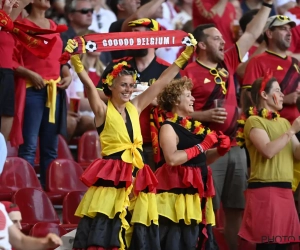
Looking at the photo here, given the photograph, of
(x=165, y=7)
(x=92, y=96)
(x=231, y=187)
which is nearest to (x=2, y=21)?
(x=92, y=96)

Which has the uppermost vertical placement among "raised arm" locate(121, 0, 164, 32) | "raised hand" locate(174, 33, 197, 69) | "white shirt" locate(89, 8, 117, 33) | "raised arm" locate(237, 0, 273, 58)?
"white shirt" locate(89, 8, 117, 33)

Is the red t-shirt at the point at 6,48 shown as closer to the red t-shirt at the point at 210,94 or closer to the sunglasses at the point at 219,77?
the red t-shirt at the point at 210,94

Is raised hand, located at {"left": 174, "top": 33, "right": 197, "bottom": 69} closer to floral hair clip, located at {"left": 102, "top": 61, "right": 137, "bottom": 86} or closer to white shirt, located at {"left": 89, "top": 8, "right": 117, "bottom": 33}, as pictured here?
floral hair clip, located at {"left": 102, "top": 61, "right": 137, "bottom": 86}

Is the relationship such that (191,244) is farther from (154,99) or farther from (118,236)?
(154,99)

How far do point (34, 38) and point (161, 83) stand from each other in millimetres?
1471

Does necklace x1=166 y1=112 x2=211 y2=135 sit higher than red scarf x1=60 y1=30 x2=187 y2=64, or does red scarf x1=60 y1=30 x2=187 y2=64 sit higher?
red scarf x1=60 y1=30 x2=187 y2=64

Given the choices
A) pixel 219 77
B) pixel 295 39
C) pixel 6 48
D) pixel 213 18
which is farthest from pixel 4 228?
pixel 213 18

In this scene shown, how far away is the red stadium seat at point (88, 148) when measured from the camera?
31.4ft

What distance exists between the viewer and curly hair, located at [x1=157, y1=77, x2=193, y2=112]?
24.0 feet

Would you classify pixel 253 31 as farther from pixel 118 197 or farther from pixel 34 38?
pixel 118 197

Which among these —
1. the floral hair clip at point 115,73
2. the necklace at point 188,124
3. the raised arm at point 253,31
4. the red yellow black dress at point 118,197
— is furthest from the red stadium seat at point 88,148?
the red yellow black dress at point 118,197

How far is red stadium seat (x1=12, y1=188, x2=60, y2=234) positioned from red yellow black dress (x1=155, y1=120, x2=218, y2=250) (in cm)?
107

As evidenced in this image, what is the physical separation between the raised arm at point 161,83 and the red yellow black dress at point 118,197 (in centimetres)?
23

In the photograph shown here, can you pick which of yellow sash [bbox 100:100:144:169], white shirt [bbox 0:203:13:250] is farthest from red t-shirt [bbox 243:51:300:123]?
white shirt [bbox 0:203:13:250]
